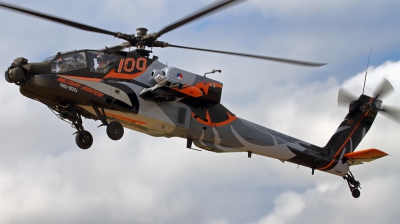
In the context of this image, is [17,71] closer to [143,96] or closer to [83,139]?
[83,139]

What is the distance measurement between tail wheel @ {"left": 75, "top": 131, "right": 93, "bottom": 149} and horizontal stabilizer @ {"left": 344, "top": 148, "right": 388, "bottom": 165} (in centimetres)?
953

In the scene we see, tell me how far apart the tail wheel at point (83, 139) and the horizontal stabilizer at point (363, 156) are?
9.53 metres

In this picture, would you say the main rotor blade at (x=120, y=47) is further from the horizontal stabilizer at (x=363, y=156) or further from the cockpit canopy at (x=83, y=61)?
the horizontal stabilizer at (x=363, y=156)

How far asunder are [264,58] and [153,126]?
3.88 meters

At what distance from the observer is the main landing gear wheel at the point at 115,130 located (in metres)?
18.5

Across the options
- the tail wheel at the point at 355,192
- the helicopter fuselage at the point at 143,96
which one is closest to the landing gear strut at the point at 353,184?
the tail wheel at the point at 355,192

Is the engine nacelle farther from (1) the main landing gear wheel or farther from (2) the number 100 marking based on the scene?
(1) the main landing gear wheel

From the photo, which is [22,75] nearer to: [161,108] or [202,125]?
[161,108]

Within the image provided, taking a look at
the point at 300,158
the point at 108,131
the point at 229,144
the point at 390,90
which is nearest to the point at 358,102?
the point at 390,90

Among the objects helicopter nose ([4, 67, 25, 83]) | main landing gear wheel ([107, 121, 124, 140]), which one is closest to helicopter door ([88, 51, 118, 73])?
main landing gear wheel ([107, 121, 124, 140])

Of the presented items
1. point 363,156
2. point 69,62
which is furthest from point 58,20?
point 363,156

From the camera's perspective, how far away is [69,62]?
18391mm

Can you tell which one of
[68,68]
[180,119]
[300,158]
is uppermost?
[68,68]

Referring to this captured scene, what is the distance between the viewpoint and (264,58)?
19.1 m
